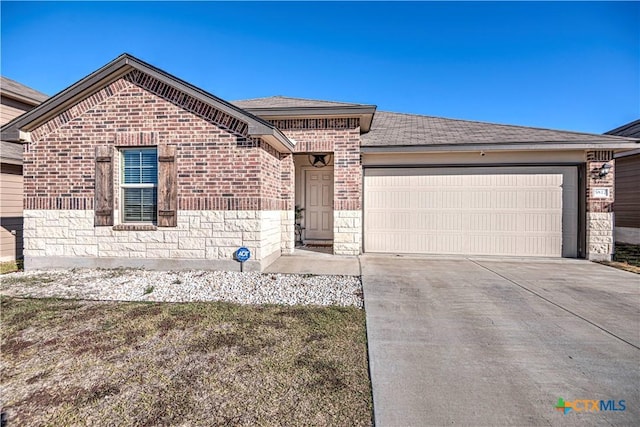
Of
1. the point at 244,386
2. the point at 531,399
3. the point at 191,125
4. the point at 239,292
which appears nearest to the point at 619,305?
the point at 531,399

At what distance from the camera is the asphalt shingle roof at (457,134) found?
791cm

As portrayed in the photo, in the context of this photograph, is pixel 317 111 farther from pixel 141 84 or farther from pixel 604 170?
pixel 604 170

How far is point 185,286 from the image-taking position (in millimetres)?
5367

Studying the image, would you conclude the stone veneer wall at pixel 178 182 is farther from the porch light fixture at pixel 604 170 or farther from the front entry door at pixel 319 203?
the porch light fixture at pixel 604 170

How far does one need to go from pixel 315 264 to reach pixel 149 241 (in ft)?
11.7

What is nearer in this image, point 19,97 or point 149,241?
point 149,241

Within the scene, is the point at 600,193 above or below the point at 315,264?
above

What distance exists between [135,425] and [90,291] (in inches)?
152

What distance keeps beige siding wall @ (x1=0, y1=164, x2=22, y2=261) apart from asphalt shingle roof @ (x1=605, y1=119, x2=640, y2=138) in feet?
62.6

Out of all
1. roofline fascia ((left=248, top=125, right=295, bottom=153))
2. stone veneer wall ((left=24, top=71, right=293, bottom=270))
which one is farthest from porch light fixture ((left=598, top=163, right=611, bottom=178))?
stone veneer wall ((left=24, top=71, right=293, bottom=270))

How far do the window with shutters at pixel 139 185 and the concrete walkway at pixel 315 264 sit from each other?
2.84 meters

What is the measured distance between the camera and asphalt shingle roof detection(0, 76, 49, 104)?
9172 mm

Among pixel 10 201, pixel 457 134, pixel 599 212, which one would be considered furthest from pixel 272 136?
pixel 599 212

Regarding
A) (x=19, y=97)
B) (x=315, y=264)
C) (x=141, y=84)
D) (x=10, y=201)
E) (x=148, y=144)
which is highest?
(x=19, y=97)
